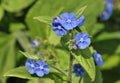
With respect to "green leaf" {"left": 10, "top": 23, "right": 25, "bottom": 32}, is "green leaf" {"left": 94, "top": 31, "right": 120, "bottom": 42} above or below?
below

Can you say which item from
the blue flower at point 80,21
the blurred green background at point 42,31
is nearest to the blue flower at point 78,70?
the blue flower at point 80,21

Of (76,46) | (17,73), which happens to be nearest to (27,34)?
(17,73)

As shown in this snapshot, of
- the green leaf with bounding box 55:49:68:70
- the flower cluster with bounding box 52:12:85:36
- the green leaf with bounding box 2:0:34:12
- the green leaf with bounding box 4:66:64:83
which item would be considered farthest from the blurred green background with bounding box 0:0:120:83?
the flower cluster with bounding box 52:12:85:36

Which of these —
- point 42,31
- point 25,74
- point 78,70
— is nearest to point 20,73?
point 25,74

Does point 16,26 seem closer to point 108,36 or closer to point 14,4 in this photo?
point 14,4

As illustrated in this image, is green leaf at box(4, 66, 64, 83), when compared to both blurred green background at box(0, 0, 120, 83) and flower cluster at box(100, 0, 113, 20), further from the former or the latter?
flower cluster at box(100, 0, 113, 20)

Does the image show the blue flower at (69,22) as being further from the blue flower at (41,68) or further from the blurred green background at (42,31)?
the blurred green background at (42,31)
